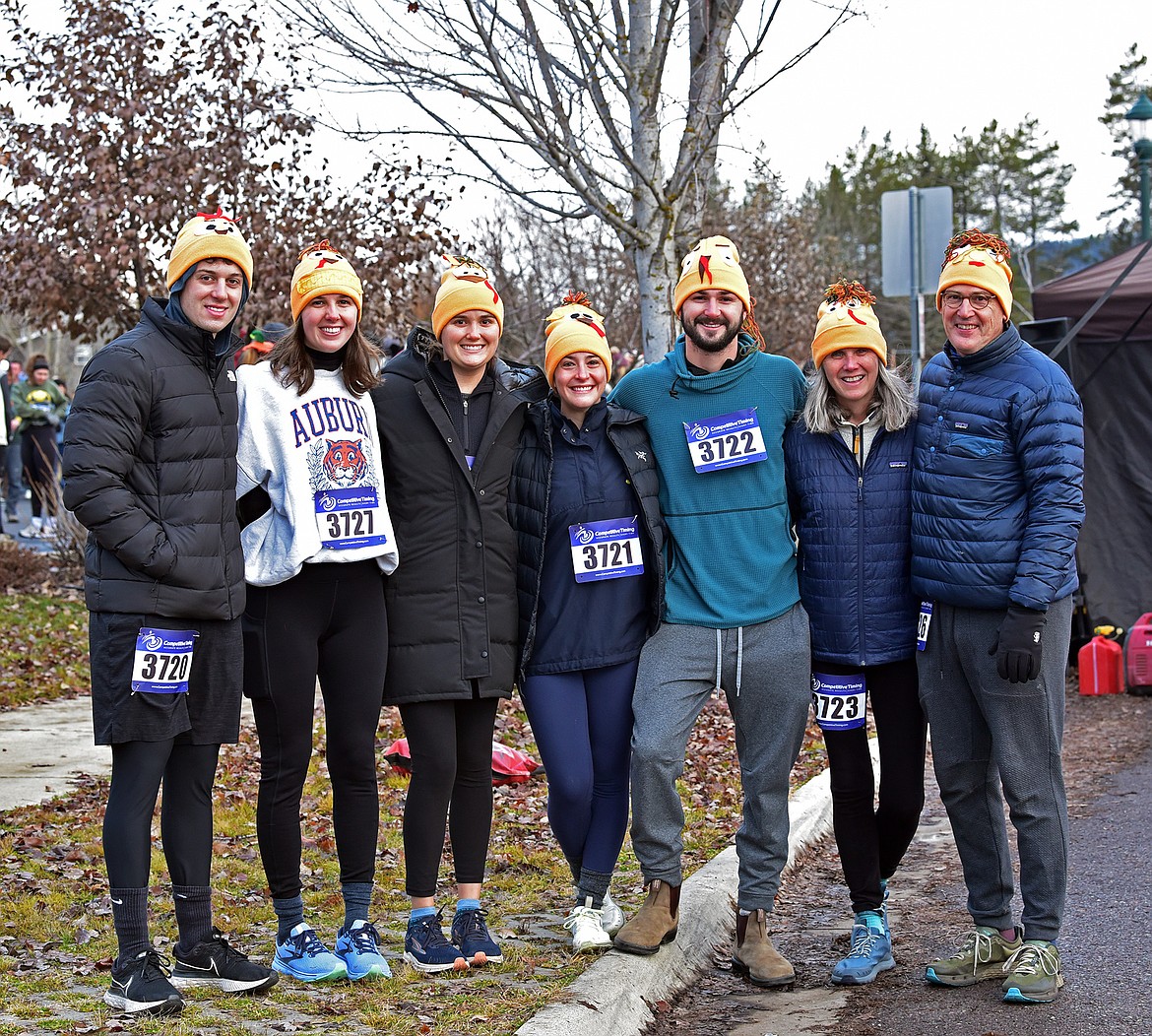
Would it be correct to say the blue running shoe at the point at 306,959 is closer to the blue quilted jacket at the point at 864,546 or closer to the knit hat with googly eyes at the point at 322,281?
the blue quilted jacket at the point at 864,546

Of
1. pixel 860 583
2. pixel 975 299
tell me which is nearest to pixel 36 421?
pixel 860 583

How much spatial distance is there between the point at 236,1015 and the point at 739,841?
173cm

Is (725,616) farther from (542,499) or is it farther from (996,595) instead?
(996,595)

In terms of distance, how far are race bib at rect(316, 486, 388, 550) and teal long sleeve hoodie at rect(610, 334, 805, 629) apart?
3.30 ft

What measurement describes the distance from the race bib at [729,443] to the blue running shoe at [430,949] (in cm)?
173

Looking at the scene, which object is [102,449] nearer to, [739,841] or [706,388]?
[706,388]

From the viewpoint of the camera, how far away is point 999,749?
443 cm

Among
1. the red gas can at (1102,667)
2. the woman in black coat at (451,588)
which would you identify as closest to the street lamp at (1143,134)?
the red gas can at (1102,667)

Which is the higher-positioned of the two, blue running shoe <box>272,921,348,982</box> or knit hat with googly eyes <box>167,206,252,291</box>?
knit hat with googly eyes <box>167,206,252,291</box>

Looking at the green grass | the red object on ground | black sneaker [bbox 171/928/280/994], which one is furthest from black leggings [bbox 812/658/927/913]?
the red object on ground

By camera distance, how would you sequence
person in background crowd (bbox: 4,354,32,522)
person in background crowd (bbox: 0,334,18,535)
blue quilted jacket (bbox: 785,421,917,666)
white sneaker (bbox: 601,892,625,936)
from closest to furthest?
blue quilted jacket (bbox: 785,421,917,666), white sneaker (bbox: 601,892,625,936), person in background crowd (bbox: 0,334,18,535), person in background crowd (bbox: 4,354,32,522)

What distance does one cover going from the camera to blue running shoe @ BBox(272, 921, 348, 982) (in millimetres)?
4355

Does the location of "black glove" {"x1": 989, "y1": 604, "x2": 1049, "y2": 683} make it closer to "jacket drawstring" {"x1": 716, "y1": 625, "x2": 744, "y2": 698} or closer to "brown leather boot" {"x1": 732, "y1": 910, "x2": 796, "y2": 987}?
"jacket drawstring" {"x1": 716, "y1": 625, "x2": 744, "y2": 698}

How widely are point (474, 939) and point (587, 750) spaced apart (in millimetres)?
714
